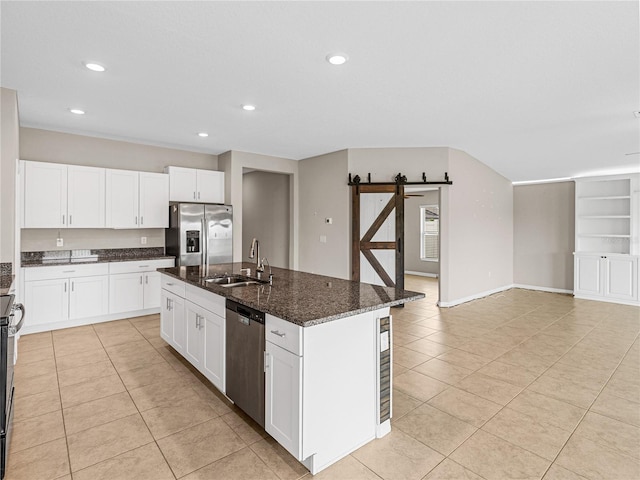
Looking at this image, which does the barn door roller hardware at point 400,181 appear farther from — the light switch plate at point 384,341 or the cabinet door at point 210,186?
the light switch plate at point 384,341

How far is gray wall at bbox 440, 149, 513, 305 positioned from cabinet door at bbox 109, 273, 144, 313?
4.91 m

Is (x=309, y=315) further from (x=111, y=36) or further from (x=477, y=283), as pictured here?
(x=477, y=283)

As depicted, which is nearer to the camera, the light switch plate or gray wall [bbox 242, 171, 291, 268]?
the light switch plate

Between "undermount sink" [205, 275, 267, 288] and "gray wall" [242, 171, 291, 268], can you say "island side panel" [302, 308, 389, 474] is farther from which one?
"gray wall" [242, 171, 291, 268]

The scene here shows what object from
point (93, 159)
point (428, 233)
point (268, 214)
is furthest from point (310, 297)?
point (428, 233)

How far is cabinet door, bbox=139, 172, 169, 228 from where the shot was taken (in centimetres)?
543

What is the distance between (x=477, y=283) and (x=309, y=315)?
18.9ft

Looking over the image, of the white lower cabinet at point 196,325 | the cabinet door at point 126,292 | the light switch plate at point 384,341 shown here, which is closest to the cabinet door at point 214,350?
the white lower cabinet at point 196,325

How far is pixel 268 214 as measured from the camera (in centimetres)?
800

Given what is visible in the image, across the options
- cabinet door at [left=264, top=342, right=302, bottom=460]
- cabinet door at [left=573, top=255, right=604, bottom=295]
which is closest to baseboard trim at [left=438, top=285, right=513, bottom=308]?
cabinet door at [left=573, top=255, right=604, bottom=295]

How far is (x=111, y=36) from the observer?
2.49 metres

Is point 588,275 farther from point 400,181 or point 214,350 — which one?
point 214,350

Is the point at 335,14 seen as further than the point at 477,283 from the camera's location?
No

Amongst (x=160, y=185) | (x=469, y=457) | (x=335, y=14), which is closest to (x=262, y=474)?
(x=469, y=457)
